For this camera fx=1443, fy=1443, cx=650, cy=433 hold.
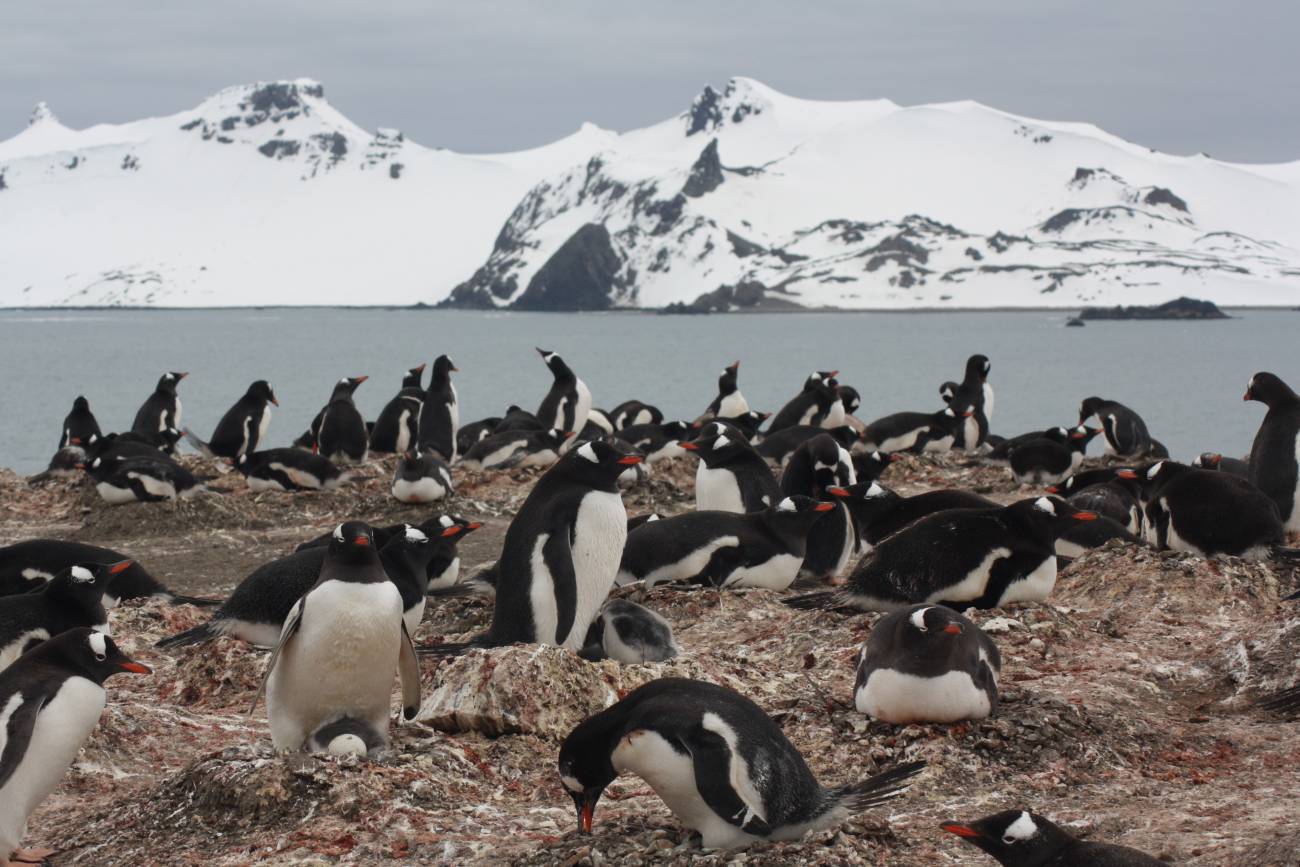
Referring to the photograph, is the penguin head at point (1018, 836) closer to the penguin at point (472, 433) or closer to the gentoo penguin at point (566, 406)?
the gentoo penguin at point (566, 406)

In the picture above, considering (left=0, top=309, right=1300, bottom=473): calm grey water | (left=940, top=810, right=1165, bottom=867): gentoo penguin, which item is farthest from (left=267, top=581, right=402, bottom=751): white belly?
(left=0, top=309, right=1300, bottom=473): calm grey water

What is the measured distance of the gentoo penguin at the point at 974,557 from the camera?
701 cm

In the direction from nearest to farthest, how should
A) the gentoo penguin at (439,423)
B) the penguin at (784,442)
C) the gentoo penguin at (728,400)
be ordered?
the penguin at (784,442)
the gentoo penguin at (439,423)
the gentoo penguin at (728,400)

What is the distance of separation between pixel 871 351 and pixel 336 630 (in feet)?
237

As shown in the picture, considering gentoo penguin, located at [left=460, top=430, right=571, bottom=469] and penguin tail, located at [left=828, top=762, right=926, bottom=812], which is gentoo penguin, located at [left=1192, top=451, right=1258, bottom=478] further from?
penguin tail, located at [left=828, top=762, right=926, bottom=812]

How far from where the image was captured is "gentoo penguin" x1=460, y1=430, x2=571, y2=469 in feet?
50.2

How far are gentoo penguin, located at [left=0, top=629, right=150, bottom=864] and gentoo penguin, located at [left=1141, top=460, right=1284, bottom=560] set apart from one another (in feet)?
19.7

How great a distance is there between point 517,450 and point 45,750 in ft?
34.4

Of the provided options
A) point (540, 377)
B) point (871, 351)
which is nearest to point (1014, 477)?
point (540, 377)

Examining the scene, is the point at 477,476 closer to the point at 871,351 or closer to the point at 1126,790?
the point at 1126,790

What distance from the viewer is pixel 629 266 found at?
169250mm

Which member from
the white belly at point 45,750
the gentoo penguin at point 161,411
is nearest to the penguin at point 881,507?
the white belly at point 45,750

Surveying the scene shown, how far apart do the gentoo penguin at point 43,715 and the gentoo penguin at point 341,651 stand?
579mm

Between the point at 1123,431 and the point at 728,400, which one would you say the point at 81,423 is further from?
the point at 1123,431
